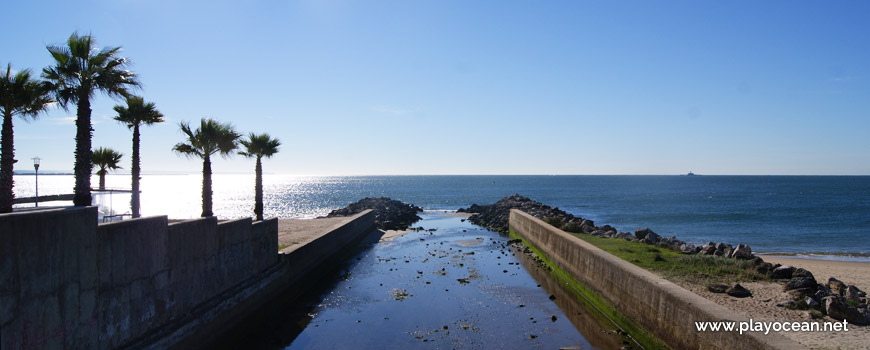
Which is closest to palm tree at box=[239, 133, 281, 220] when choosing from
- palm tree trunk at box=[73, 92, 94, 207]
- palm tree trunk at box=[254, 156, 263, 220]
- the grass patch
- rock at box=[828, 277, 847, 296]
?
palm tree trunk at box=[254, 156, 263, 220]

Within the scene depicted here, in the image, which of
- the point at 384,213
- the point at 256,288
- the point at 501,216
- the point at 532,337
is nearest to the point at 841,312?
the point at 532,337

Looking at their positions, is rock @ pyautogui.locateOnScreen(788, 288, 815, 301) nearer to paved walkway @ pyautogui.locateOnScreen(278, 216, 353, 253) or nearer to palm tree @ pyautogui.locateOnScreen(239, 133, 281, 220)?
paved walkway @ pyautogui.locateOnScreen(278, 216, 353, 253)

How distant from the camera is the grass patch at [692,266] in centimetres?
1164

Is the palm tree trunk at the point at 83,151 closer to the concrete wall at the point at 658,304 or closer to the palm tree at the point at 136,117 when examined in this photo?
the palm tree at the point at 136,117

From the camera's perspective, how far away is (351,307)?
14594mm

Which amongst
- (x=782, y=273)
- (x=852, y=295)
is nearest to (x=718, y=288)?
(x=782, y=273)

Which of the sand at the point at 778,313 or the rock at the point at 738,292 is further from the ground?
the rock at the point at 738,292

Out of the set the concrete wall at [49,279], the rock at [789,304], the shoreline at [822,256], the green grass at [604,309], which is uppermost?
the concrete wall at [49,279]

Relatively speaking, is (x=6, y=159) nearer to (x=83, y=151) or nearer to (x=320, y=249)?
(x=83, y=151)

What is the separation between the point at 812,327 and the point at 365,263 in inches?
653

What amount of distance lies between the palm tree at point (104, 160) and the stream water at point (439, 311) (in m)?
11.5

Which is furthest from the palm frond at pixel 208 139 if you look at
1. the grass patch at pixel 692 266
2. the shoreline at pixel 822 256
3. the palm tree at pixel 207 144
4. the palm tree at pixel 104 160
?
the shoreline at pixel 822 256

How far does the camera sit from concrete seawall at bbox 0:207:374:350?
604 centimetres

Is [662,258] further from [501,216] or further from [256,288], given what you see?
[501,216]
